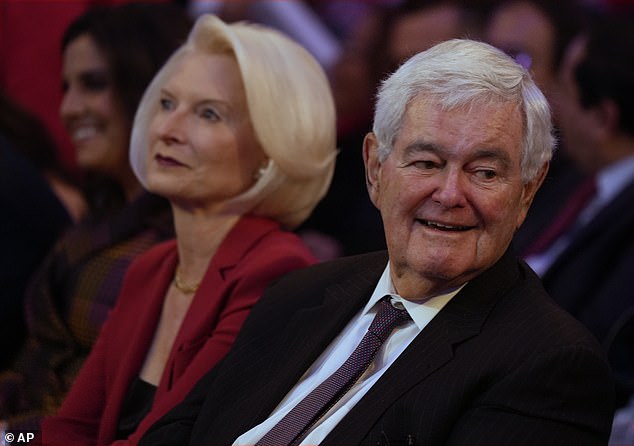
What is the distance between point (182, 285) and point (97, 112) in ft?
3.90

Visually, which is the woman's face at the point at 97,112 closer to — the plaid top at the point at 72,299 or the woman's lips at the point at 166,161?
the plaid top at the point at 72,299

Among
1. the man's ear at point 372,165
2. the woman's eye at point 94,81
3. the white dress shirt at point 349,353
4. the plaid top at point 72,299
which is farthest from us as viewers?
the woman's eye at point 94,81

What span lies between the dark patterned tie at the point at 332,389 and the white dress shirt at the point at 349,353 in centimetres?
1

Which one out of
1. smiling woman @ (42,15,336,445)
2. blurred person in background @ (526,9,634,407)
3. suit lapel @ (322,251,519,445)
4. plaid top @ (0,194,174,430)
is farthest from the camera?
blurred person in background @ (526,9,634,407)

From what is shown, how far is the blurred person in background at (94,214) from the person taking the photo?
11.6ft

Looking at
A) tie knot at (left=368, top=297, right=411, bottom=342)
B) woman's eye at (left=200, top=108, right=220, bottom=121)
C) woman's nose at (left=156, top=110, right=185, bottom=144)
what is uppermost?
woman's eye at (left=200, top=108, right=220, bottom=121)

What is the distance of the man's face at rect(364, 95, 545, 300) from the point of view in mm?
2203

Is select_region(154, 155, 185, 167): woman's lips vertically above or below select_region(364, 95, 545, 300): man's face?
below

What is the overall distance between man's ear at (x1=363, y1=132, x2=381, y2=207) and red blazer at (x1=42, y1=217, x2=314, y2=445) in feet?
1.65

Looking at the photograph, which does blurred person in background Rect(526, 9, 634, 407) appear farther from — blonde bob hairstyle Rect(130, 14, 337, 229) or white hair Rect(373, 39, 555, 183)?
white hair Rect(373, 39, 555, 183)

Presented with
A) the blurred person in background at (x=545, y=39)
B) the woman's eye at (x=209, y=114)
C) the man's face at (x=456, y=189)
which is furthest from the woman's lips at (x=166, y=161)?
the blurred person in background at (x=545, y=39)

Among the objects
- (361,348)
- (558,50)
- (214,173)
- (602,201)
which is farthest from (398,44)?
(361,348)

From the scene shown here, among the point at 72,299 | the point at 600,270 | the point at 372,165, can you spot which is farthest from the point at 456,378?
the point at 600,270

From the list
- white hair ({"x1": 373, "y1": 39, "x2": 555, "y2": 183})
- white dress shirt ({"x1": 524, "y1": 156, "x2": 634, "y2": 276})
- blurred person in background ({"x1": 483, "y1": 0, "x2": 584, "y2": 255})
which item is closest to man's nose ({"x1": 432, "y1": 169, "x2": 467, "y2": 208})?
white hair ({"x1": 373, "y1": 39, "x2": 555, "y2": 183})
